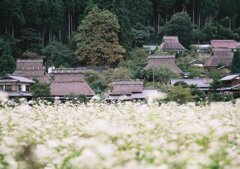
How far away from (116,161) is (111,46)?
27.7m

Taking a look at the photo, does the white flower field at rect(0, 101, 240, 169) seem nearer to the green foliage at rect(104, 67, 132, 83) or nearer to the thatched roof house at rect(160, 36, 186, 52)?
the green foliage at rect(104, 67, 132, 83)

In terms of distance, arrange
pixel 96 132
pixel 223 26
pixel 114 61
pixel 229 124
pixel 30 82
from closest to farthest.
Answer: pixel 96 132
pixel 229 124
pixel 30 82
pixel 114 61
pixel 223 26

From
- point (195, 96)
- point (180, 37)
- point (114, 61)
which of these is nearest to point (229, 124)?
point (195, 96)

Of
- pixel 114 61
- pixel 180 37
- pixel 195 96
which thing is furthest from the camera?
pixel 180 37

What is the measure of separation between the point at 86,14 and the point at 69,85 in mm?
8990

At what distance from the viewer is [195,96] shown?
2052 centimetres

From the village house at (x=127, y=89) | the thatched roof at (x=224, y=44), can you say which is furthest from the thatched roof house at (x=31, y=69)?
the thatched roof at (x=224, y=44)

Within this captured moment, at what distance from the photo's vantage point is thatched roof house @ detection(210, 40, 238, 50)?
118ft

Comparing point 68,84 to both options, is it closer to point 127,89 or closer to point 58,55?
point 127,89

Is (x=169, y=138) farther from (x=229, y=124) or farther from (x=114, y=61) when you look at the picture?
(x=114, y=61)

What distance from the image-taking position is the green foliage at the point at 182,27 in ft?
124

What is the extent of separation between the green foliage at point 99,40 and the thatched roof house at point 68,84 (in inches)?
192

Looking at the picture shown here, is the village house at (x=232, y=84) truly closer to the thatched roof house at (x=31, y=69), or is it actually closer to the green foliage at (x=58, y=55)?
the thatched roof house at (x=31, y=69)

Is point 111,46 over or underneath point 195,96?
over
